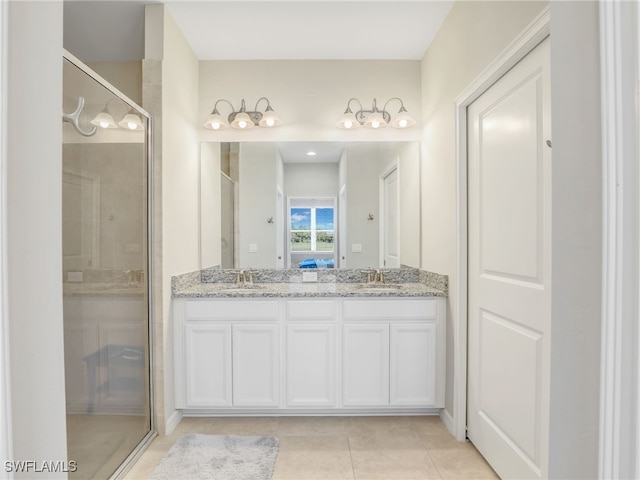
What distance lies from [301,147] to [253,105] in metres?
0.50

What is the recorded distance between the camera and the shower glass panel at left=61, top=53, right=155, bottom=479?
4.97ft

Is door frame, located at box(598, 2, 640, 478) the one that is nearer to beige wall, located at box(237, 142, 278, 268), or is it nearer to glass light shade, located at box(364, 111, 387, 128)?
glass light shade, located at box(364, 111, 387, 128)

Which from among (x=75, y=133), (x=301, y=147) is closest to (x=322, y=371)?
(x=301, y=147)

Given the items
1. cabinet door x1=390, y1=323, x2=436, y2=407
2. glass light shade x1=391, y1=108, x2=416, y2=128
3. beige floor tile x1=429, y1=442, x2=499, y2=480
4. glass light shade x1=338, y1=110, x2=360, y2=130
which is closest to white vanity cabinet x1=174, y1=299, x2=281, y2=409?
cabinet door x1=390, y1=323, x2=436, y2=407

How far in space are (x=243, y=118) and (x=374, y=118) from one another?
3.32 feet

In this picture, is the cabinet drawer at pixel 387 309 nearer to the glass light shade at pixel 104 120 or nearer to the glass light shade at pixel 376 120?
the glass light shade at pixel 376 120

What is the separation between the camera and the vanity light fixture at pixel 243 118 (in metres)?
2.71

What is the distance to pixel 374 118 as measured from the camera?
274cm

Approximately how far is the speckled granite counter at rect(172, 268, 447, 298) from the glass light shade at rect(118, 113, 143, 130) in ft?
3.17

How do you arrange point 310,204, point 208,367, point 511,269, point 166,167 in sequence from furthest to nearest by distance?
point 310,204
point 208,367
point 166,167
point 511,269

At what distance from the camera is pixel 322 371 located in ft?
7.79

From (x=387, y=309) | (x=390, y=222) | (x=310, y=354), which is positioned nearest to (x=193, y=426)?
(x=310, y=354)

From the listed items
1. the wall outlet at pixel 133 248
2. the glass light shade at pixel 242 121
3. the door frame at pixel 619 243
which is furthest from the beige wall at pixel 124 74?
the door frame at pixel 619 243

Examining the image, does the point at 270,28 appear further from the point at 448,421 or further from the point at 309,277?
the point at 448,421
